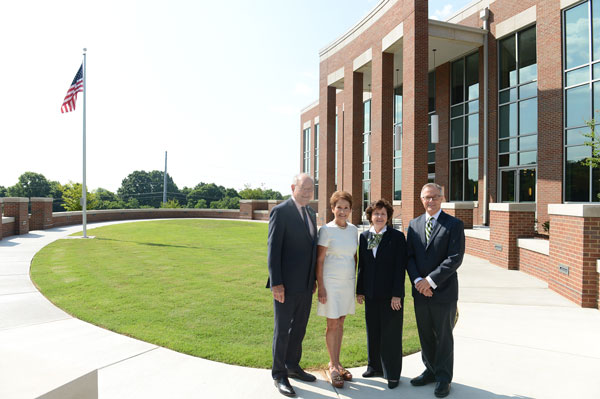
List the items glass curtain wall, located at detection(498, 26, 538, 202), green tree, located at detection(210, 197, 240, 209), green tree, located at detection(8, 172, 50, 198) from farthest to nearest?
green tree, located at detection(210, 197, 240, 209) → green tree, located at detection(8, 172, 50, 198) → glass curtain wall, located at detection(498, 26, 538, 202)

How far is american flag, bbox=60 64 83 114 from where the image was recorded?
1630 cm

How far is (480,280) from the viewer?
8.18 m

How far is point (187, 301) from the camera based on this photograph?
639cm

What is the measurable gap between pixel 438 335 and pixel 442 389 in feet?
1.51

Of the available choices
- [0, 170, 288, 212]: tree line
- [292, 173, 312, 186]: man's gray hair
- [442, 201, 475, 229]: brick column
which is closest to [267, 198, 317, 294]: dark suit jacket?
[292, 173, 312, 186]: man's gray hair

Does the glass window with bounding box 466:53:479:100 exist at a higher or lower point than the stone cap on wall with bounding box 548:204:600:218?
higher

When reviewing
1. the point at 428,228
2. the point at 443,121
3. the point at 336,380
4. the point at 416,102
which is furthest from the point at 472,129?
the point at 336,380

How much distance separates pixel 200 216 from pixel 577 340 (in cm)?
3301

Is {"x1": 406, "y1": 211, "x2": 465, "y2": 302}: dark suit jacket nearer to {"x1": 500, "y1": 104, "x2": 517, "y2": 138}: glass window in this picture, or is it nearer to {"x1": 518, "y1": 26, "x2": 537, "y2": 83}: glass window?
{"x1": 500, "y1": 104, "x2": 517, "y2": 138}: glass window

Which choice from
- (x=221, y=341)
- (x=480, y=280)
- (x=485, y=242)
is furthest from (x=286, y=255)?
(x=485, y=242)

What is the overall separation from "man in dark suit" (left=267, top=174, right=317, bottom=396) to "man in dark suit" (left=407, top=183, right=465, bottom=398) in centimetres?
103

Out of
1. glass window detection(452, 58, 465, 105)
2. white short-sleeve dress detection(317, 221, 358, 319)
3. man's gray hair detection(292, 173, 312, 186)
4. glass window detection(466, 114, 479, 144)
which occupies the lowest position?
white short-sleeve dress detection(317, 221, 358, 319)

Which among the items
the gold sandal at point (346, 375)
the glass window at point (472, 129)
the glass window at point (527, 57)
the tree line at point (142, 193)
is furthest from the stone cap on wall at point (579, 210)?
the tree line at point (142, 193)

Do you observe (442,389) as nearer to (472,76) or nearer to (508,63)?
(508,63)
